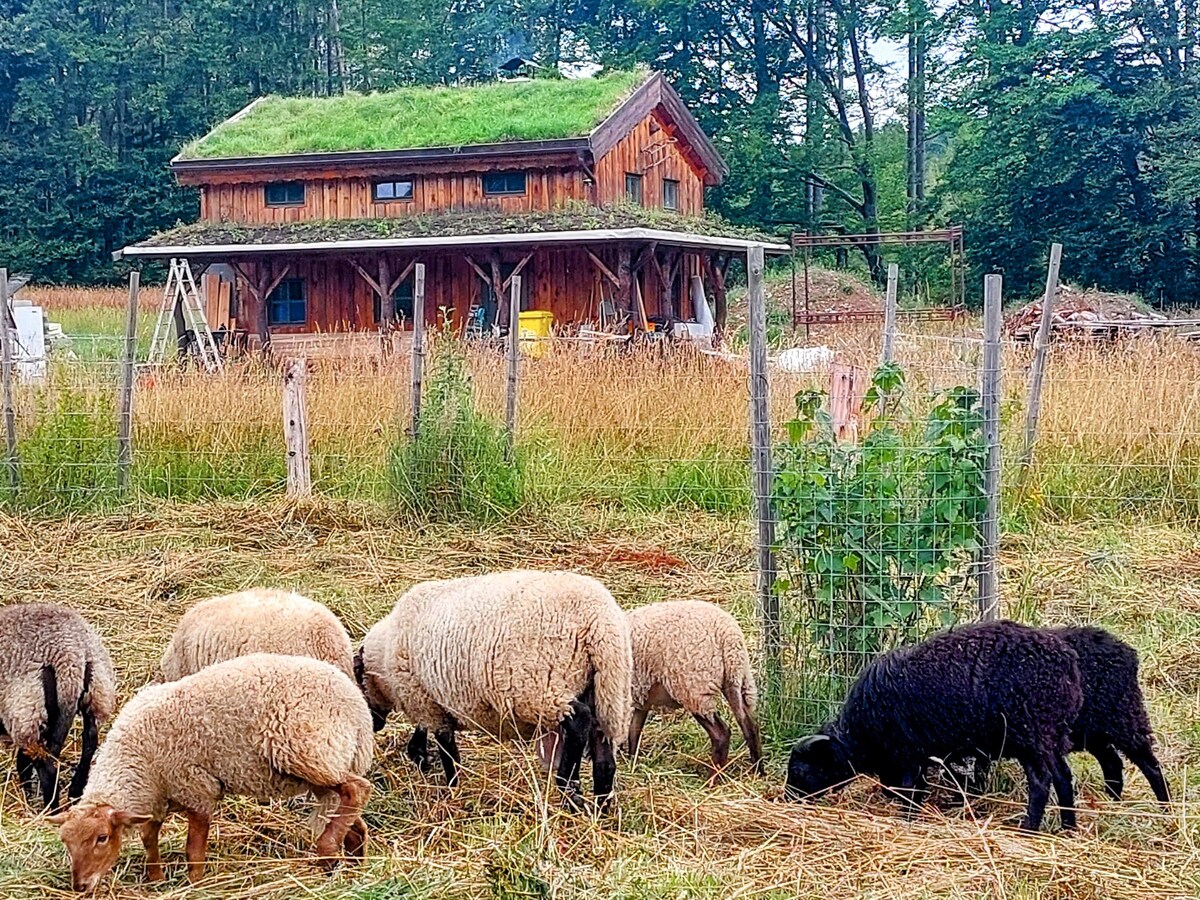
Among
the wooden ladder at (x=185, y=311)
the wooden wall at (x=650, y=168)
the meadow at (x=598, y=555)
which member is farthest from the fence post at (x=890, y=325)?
the wooden wall at (x=650, y=168)

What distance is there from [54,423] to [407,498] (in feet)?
10.5

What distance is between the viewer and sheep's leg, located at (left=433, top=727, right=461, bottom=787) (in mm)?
5395

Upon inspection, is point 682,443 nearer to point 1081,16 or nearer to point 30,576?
point 30,576

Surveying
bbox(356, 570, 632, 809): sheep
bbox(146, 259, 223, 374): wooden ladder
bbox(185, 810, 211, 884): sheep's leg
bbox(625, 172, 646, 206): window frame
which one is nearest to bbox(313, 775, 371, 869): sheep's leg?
bbox(185, 810, 211, 884): sheep's leg

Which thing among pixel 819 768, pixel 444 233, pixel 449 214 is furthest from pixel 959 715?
pixel 449 214

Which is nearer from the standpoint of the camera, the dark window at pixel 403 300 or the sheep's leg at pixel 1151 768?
the sheep's leg at pixel 1151 768

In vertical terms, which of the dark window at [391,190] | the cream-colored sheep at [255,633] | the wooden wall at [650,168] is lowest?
the cream-colored sheep at [255,633]

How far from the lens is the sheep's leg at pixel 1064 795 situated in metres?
4.81

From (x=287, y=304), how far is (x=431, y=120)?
494 cm

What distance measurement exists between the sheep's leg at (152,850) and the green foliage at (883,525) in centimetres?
284

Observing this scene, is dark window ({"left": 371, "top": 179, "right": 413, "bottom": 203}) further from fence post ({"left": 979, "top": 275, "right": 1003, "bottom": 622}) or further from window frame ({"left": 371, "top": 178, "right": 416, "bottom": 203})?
fence post ({"left": 979, "top": 275, "right": 1003, "bottom": 622})

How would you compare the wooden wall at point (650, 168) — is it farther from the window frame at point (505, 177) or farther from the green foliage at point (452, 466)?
the green foliage at point (452, 466)

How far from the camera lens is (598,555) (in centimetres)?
952

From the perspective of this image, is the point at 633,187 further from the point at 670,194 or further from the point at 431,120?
the point at 431,120
